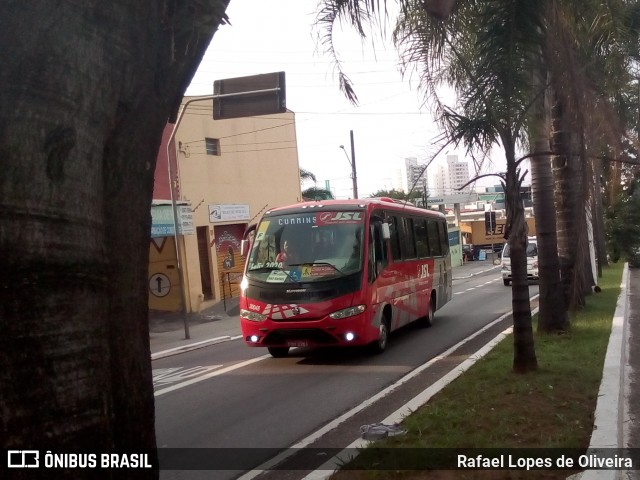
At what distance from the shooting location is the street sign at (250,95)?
1647cm

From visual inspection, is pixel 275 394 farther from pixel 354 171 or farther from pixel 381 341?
pixel 354 171

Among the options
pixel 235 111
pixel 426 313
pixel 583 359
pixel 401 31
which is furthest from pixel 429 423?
pixel 235 111

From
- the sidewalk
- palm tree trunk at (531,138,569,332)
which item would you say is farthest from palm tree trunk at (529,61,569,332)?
the sidewalk

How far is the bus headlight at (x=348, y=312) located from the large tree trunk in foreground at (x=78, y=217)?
7551 mm

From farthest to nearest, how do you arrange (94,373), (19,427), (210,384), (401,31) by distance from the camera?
(210,384)
(401,31)
(94,373)
(19,427)

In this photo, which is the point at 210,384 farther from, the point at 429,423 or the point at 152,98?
the point at 152,98

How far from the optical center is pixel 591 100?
6934 mm

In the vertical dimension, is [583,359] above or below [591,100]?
below

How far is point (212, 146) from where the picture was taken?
28.4 metres

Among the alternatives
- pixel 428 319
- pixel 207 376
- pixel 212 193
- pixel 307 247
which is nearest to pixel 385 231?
pixel 307 247

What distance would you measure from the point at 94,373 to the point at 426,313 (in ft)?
43.6

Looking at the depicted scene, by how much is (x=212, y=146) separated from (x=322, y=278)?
18298mm

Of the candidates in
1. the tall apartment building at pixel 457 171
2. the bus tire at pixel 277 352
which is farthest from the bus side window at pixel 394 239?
the tall apartment building at pixel 457 171

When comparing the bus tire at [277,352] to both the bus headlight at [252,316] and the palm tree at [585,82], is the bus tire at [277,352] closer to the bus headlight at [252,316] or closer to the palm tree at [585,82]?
the bus headlight at [252,316]
